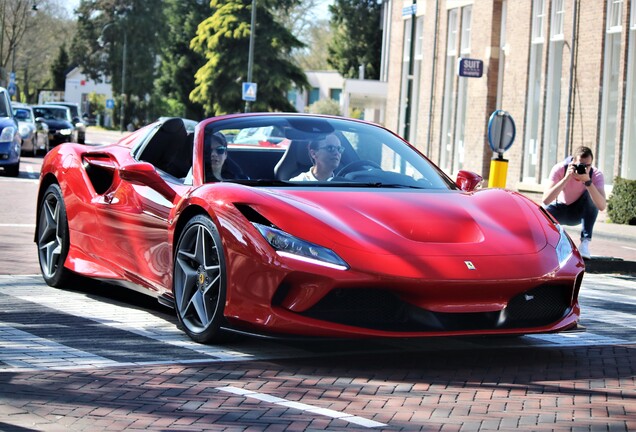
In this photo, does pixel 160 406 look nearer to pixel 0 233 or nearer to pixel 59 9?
pixel 0 233

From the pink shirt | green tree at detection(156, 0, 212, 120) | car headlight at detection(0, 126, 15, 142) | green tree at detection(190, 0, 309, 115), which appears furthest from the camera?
green tree at detection(156, 0, 212, 120)

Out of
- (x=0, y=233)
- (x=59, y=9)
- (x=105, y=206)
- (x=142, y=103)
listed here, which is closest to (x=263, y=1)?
(x=142, y=103)

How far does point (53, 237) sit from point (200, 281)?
8.67 ft

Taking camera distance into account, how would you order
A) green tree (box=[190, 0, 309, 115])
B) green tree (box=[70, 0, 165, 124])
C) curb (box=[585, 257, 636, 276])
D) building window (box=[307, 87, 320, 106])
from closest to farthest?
curb (box=[585, 257, 636, 276]) → green tree (box=[190, 0, 309, 115]) → green tree (box=[70, 0, 165, 124]) → building window (box=[307, 87, 320, 106])

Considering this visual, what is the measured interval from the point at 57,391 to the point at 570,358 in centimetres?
292

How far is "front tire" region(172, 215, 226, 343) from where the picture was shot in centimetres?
649

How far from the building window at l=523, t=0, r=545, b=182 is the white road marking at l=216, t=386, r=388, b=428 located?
89.0 feet

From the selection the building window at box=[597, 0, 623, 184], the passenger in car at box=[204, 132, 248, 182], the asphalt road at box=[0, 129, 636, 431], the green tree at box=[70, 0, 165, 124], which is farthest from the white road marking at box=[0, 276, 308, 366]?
the green tree at box=[70, 0, 165, 124]

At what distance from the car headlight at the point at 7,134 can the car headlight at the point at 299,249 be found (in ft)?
61.1

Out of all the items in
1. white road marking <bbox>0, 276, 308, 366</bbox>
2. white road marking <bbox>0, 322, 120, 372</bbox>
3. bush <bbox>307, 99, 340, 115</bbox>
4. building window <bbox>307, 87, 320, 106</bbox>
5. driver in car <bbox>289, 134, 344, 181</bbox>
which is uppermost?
building window <bbox>307, 87, 320, 106</bbox>

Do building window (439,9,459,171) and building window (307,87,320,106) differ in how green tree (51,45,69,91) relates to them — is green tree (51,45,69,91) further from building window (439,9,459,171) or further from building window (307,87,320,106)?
building window (439,9,459,171)

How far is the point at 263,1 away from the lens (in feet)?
221

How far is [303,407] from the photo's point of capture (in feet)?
16.9

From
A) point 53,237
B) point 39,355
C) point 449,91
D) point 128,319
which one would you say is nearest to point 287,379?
point 39,355
